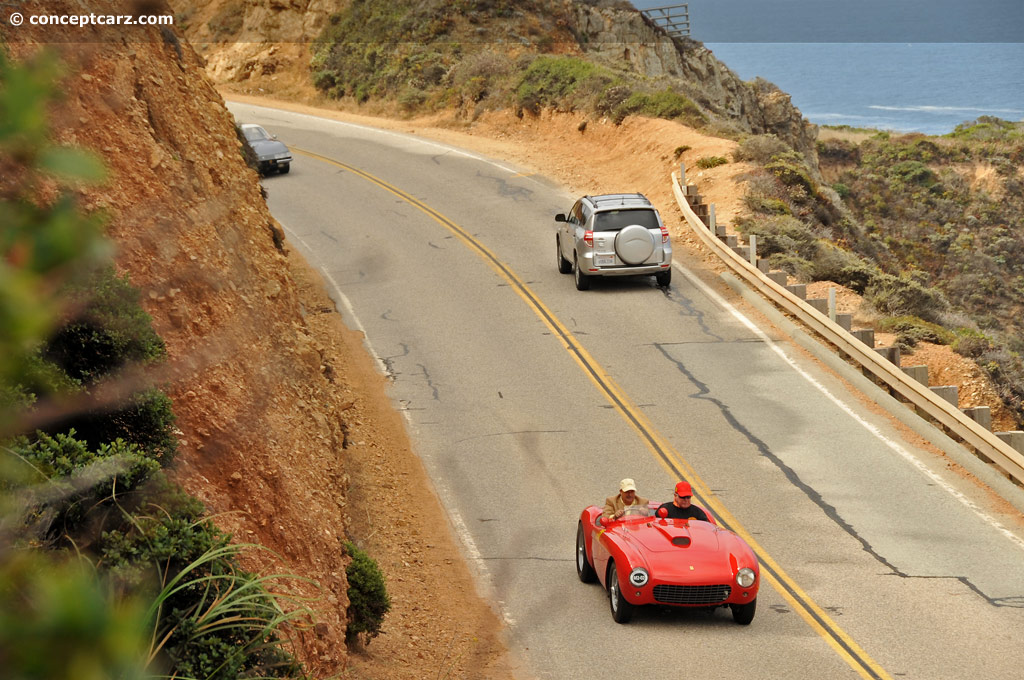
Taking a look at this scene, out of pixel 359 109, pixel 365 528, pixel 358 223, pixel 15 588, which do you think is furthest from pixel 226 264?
pixel 359 109

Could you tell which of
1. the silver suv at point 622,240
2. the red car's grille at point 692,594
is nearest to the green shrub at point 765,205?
the silver suv at point 622,240

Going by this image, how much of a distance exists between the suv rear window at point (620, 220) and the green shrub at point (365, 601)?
12.7 m

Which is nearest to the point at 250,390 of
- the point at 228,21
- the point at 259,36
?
the point at 259,36

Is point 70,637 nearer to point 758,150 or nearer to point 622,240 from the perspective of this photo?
point 622,240

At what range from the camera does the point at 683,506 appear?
12.1 metres

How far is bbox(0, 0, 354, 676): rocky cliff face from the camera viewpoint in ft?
34.4

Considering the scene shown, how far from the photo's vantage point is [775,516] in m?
14.2

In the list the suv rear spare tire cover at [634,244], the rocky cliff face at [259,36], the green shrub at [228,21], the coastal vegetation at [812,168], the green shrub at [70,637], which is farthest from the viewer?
the green shrub at [228,21]

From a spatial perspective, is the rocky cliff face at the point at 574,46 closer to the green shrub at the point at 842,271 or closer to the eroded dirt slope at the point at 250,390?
the green shrub at the point at 842,271

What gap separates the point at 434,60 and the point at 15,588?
154ft

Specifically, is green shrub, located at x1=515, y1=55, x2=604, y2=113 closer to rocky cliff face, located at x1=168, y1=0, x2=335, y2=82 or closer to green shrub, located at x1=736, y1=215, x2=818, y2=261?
green shrub, located at x1=736, y1=215, x2=818, y2=261

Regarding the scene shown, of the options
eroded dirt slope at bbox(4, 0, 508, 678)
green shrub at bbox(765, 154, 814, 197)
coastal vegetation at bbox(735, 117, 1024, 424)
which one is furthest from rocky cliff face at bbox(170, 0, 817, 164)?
eroded dirt slope at bbox(4, 0, 508, 678)

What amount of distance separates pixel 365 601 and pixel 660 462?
6.23m

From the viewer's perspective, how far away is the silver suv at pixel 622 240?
2253 cm
